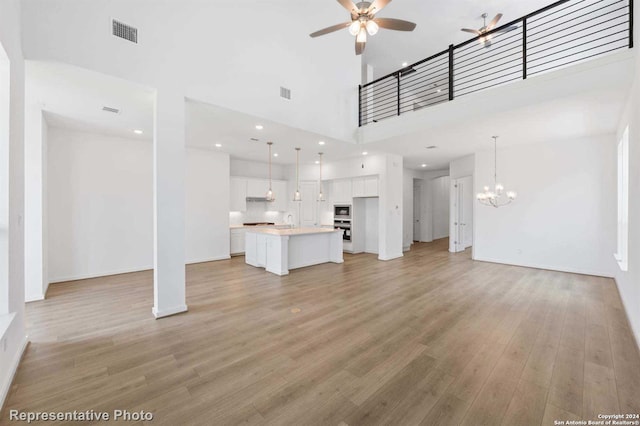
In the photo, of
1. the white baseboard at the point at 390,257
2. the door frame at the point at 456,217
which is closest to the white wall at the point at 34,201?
the white baseboard at the point at 390,257

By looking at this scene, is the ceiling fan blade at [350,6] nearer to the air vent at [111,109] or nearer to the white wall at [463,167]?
the air vent at [111,109]

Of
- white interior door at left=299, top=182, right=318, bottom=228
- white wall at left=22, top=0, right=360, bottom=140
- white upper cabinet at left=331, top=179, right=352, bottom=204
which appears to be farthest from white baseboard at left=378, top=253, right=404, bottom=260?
white wall at left=22, top=0, right=360, bottom=140

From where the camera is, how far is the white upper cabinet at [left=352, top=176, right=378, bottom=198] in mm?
7832

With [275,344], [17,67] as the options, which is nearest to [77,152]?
[17,67]

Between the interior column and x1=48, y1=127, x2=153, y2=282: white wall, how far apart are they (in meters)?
3.26

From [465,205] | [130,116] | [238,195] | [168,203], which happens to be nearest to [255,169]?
[238,195]

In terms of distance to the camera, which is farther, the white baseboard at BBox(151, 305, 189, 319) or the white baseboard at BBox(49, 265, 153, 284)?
the white baseboard at BBox(49, 265, 153, 284)

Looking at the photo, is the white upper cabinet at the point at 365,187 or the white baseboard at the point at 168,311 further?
the white upper cabinet at the point at 365,187

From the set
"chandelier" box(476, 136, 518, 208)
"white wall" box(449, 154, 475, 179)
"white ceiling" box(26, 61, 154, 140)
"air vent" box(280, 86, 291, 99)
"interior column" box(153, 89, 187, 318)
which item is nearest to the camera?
"white ceiling" box(26, 61, 154, 140)

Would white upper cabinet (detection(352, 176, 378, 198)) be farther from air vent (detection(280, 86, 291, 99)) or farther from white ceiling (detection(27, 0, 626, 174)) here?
air vent (detection(280, 86, 291, 99))

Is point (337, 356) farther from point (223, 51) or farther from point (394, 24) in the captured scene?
point (223, 51)

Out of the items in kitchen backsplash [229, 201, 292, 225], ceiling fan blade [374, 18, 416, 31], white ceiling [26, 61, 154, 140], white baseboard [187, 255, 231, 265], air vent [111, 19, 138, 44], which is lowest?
white baseboard [187, 255, 231, 265]

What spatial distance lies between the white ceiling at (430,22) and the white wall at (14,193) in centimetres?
501

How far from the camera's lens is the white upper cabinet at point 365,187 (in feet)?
25.7
